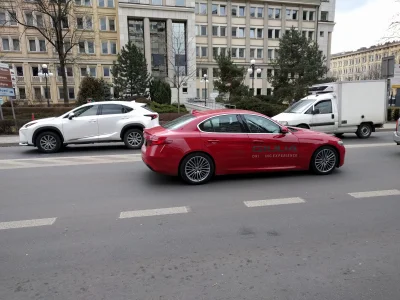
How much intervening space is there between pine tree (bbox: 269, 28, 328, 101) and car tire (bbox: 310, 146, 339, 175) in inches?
861

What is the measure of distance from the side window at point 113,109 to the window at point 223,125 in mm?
5456

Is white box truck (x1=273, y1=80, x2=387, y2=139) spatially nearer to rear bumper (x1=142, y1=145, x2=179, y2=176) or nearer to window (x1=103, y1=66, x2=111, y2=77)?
rear bumper (x1=142, y1=145, x2=179, y2=176)

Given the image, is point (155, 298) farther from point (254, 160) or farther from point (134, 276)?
point (254, 160)

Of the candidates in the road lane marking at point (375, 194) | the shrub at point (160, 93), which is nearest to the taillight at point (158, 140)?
the road lane marking at point (375, 194)

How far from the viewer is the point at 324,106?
42.4 ft

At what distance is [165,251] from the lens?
3.51 meters

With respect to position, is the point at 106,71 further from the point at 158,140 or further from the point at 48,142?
the point at 158,140

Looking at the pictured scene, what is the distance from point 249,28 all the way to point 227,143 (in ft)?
190

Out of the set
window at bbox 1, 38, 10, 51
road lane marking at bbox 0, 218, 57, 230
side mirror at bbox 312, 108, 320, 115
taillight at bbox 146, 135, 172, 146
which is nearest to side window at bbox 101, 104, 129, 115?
taillight at bbox 146, 135, 172, 146

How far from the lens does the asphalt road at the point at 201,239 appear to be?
2.85 m

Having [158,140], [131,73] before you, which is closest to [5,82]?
[158,140]

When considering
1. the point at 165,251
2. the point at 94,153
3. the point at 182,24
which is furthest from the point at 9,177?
the point at 182,24

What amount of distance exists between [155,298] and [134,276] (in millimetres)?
420

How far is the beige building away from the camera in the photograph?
158 feet
